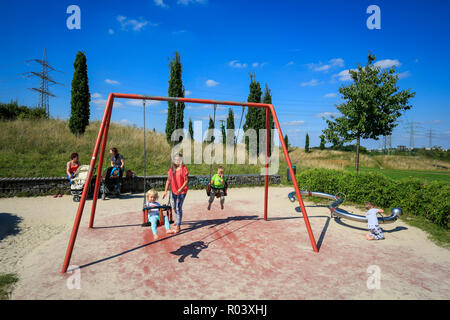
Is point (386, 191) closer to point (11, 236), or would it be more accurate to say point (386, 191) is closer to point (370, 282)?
point (370, 282)

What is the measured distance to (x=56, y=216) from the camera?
7.76m

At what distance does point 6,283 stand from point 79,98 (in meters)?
17.2

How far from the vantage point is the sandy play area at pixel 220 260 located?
3.80 metres

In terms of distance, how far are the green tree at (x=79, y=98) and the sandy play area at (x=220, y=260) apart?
11.4m

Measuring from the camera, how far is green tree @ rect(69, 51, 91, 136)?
58.5 ft

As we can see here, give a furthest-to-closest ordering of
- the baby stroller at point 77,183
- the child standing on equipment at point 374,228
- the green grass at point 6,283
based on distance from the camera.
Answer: the baby stroller at point 77,183 → the child standing on equipment at point 374,228 → the green grass at point 6,283

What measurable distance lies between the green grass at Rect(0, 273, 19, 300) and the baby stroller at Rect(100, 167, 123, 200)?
6.17 m

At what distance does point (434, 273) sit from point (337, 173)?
689cm

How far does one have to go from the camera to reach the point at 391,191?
870 cm

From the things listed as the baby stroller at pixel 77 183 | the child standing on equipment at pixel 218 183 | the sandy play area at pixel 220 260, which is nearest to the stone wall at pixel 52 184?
the baby stroller at pixel 77 183

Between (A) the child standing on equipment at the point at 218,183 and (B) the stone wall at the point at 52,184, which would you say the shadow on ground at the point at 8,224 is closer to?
(B) the stone wall at the point at 52,184

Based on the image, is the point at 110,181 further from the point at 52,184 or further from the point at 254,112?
the point at 254,112

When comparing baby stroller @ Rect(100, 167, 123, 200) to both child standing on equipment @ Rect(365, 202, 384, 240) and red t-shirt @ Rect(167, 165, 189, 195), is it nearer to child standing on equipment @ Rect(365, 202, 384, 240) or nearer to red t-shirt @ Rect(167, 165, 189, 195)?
red t-shirt @ Rect(167, 165, 189, 195)
